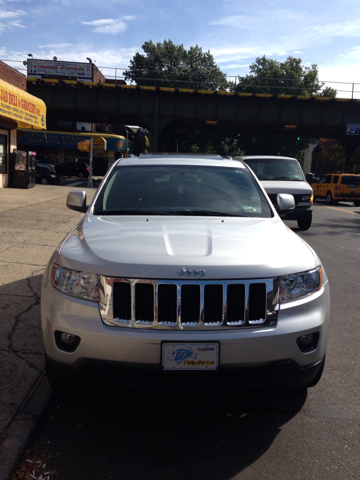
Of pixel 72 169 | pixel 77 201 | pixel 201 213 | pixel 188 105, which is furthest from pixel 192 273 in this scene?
pixel 72 169

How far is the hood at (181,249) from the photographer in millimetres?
2729

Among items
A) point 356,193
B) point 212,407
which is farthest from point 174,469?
point 356,193

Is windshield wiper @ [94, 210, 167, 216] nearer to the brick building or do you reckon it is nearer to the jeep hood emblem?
the jeep hood emblem

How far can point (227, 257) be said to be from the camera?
9.24 feet

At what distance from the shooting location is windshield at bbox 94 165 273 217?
13.2 feet

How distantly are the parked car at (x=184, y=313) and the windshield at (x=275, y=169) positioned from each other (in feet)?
31.6

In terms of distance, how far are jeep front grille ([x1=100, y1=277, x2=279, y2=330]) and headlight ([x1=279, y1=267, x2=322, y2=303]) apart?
5.4 inches

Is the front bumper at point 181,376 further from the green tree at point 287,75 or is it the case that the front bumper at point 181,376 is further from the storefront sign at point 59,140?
the green tree at point 287,75

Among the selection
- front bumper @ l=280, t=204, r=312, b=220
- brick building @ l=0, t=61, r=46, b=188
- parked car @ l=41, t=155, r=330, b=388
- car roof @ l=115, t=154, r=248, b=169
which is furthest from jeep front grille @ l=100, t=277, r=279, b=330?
brick building @ l=0, t=61, r=46, b=188

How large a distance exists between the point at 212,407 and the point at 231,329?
A: 84cm

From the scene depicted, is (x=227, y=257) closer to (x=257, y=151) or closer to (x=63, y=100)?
(x=63, y=100)

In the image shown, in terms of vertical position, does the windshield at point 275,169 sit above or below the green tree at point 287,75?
below

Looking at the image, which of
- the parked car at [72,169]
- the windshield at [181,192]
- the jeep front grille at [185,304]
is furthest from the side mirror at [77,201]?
the parked car at [72,169]

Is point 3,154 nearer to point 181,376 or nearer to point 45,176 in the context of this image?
point 45,176
